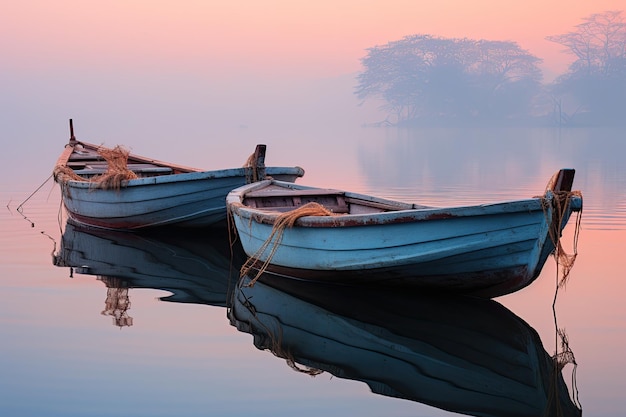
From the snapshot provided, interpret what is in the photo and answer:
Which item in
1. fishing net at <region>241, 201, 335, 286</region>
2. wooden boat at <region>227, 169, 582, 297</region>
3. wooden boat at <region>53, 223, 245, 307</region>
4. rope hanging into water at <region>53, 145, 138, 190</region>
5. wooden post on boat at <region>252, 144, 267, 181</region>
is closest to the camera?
wooden boat at <region>227, 169, 582, 297</region>

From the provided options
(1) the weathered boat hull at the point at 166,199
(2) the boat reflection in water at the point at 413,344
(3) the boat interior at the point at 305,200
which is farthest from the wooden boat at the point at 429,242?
(1) the weathered boat hull at the point at 166,199

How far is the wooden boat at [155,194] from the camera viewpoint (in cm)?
1175

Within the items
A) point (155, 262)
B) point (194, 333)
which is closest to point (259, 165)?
point (155, 262)

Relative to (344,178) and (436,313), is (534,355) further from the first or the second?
(344,178)

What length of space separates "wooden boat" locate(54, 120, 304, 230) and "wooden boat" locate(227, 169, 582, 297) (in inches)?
105

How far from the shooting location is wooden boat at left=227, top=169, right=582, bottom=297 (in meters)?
7.21

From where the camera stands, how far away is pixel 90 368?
627 centimetres

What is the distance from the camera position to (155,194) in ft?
39.6

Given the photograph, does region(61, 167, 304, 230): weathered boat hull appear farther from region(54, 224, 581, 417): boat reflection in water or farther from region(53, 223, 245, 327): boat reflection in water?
region(54, 224, 581, 417): boat reflection in water

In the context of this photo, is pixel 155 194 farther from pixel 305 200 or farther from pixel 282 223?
pixel 282 223

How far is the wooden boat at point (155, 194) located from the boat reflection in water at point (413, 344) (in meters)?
2.98

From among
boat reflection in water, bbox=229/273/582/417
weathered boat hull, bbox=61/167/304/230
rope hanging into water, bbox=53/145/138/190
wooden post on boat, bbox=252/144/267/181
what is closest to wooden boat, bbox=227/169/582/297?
boat reflection in water, bbox=229/273/582/417

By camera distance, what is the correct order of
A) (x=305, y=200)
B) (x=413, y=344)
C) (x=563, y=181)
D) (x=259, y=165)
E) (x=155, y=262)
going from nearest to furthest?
1. (x=413, y=344)
2. (x=563, y=181)
3. (x=305, y=200)
4. (x=155, y=262)
5. (x=259, y=165)

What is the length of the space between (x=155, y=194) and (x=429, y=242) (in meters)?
5.66
